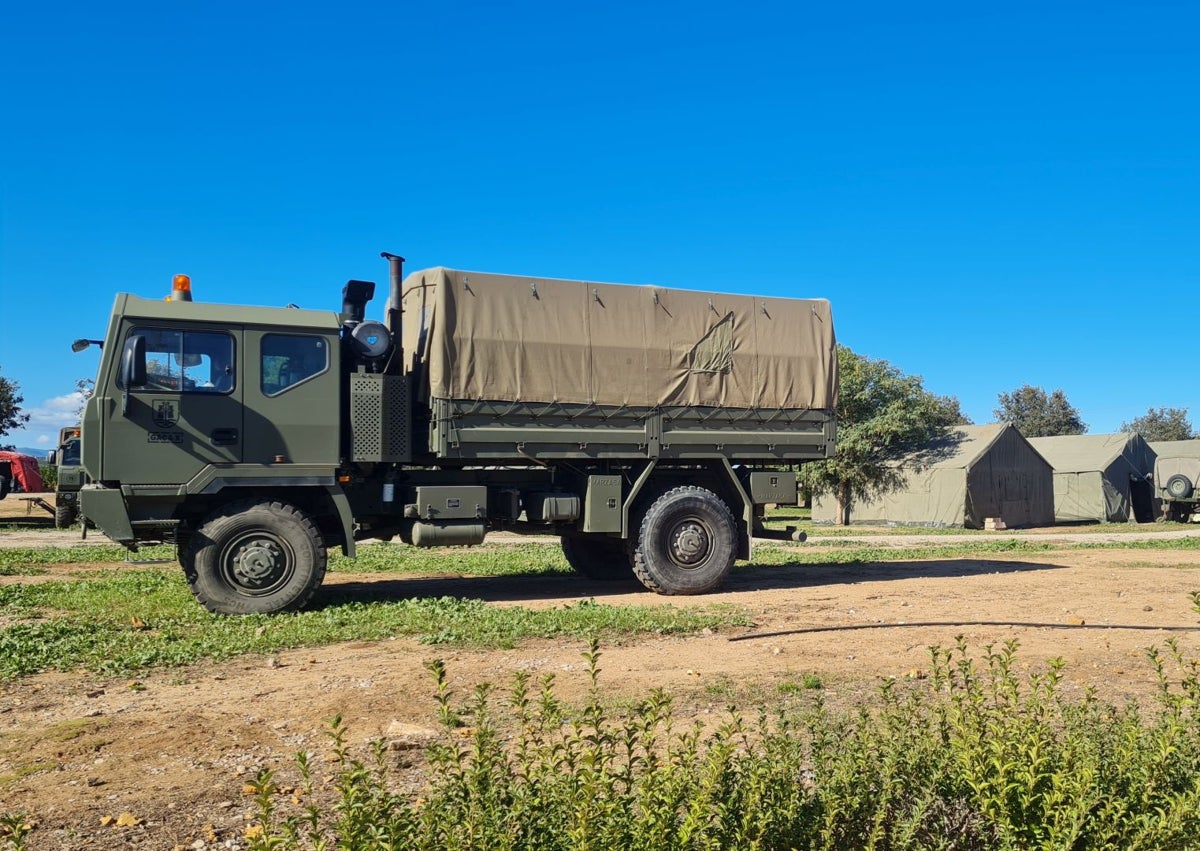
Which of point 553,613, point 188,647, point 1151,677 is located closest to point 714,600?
point 553,613

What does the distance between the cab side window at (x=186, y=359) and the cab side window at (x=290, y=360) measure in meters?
0.35

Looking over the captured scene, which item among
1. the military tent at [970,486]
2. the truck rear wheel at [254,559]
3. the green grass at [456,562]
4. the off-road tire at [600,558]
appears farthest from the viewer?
the military tent at [970,486]

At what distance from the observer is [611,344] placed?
11.1 m

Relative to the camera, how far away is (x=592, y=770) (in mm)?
3244

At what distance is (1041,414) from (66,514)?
7463cm

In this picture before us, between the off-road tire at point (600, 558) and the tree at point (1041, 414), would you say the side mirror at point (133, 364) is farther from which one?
the tree at point (1041, 414)

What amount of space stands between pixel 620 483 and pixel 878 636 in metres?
3.69

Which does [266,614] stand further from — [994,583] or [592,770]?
[994,583]

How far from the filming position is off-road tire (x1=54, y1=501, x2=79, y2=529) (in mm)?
22859

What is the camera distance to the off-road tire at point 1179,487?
Result: 3484 centimetres

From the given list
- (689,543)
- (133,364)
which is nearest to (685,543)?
(689,543)

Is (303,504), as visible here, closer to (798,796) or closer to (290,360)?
(290,360)

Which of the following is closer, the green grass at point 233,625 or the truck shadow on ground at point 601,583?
the green grass at point 233,625

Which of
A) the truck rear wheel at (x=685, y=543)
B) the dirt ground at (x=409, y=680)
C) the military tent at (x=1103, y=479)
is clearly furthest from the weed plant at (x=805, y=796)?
the military tent at (x=1103, y=479)
